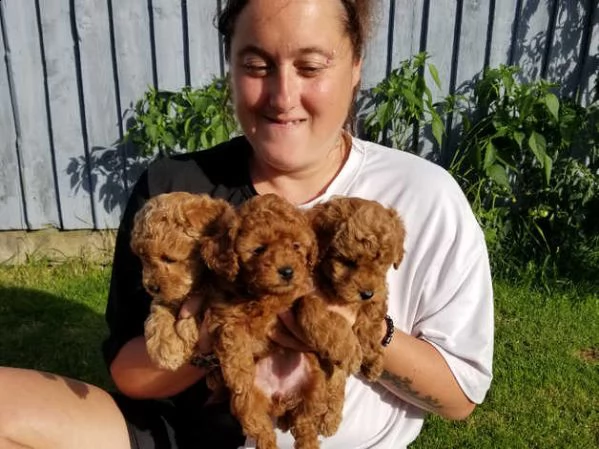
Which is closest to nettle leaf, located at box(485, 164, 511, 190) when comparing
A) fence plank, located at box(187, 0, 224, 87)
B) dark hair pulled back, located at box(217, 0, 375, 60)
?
fence plank, located at box(187, 0, 224, 87)

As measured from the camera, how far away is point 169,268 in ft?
5.95

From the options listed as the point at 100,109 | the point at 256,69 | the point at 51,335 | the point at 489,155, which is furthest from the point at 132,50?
the point at 256,69

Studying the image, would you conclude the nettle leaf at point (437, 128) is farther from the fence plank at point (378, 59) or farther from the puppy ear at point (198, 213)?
the puppy ear at point (198, 213)

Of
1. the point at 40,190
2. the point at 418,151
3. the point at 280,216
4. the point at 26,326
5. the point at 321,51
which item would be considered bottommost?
the point at 26,326

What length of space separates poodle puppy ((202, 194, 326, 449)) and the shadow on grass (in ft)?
9.28

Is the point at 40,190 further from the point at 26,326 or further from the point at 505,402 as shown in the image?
the point at 505,402

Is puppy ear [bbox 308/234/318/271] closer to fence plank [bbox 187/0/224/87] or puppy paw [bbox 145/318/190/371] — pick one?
puppy paw [bbox 145/318/190/371]

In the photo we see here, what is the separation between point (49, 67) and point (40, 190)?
3.82 ft

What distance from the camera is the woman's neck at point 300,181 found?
2.49 m

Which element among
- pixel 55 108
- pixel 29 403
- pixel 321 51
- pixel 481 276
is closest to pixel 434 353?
pixel 481 276

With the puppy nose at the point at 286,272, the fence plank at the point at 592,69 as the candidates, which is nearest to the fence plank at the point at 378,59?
the fence plank at the point at 592,69

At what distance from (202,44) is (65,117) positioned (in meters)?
1.46

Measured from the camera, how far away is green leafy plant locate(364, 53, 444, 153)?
5.27 meters

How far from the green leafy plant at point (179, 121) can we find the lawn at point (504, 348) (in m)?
1.35
